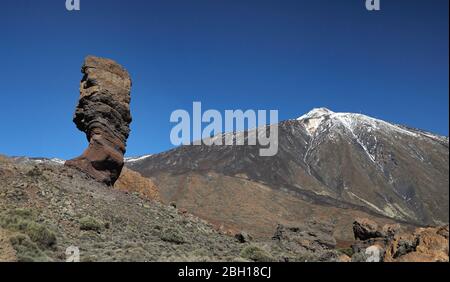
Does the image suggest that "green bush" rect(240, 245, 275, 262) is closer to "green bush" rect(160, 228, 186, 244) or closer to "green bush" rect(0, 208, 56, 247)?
"green bush" rect(160, 228, 186, 244)

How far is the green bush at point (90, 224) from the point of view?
22.5 m

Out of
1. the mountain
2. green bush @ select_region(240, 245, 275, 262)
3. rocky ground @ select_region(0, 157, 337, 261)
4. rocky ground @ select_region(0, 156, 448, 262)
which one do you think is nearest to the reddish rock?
rocky ground @ select_region(0, 156, 448, 262)

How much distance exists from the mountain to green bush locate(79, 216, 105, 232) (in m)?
51.4

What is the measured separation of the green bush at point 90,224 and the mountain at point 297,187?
51444 mm

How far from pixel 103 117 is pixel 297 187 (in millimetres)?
118355

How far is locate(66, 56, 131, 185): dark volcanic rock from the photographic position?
3081cm

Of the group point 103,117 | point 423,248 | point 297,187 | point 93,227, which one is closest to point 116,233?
point 93,227

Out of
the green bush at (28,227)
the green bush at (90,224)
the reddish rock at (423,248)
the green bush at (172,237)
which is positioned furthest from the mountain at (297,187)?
the green bush at (28,227)

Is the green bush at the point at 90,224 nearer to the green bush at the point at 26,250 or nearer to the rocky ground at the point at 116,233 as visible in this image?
the rocky ground at the point at 116,233

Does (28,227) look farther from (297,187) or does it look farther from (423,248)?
(297,187)

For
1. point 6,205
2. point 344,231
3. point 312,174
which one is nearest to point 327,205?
point 344,231
